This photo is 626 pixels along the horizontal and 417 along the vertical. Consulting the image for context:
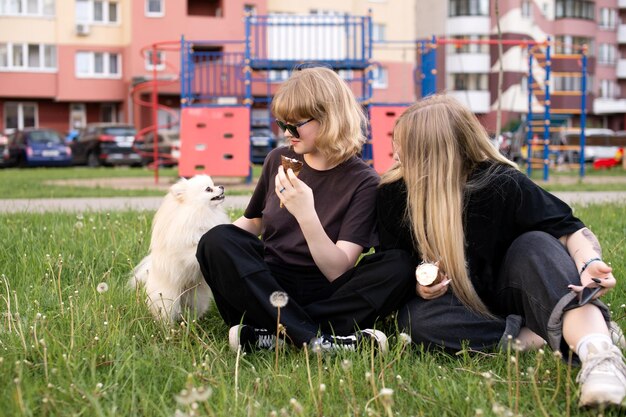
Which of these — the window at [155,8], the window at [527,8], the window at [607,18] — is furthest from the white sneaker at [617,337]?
the window at [607,18]

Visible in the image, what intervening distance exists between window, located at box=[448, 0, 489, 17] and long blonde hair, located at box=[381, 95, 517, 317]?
44447 millimetres

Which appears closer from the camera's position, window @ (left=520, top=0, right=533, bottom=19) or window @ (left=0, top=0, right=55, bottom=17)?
window @ (left=0, top=0, right=55, bottom=17)

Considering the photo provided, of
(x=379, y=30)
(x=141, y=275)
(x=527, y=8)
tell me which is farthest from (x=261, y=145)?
(x=527, y=8)

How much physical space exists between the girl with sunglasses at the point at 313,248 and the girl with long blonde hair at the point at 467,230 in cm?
12

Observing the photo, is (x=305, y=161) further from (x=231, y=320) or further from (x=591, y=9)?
(x=591, y=9)

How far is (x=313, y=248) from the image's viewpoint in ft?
10.4

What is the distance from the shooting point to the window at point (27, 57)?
1454 inches

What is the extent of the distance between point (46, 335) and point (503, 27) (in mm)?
45890

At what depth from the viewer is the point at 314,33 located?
560 inches

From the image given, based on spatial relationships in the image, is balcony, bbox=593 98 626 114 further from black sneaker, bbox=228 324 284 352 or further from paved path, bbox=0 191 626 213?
black sneaker, bbox=228 324 284 352

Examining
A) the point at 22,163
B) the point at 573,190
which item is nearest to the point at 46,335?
the point at 573,190

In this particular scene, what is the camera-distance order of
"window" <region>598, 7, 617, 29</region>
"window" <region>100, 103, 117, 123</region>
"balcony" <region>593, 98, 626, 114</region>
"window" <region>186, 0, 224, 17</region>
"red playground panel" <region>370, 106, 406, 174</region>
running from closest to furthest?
"red playground panel" <region>370, 106, 406, 174</region> → "window" <region>186, 0, 224, 17</region> → "window" <region>100, 103, 117, 123</region> → "balcony" <region>593, 98, 626, 114</region> → "window" <region>598, 7, 617, 29</region>

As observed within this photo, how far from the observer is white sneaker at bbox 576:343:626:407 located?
7.72 ft

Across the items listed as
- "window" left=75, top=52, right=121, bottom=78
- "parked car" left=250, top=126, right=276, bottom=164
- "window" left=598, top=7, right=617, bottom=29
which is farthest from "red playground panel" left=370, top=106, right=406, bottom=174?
"window" left=598, top=7, right=617, bottom=29
